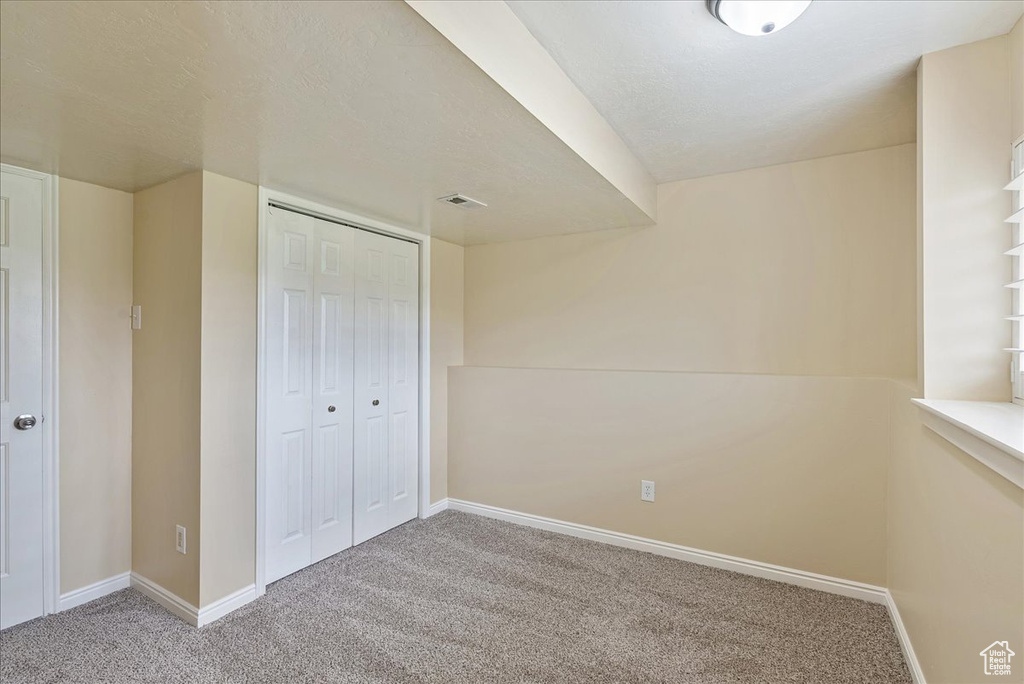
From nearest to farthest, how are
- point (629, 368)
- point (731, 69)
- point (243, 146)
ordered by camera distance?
point (731, 69)
point (243, 146)
point (629, 368)

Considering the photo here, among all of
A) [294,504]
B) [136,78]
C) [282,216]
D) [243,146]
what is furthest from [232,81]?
[294,504]

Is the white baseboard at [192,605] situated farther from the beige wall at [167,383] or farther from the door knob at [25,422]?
the door knob at [25,422]

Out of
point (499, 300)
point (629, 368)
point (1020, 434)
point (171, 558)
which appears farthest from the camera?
point (499, 300)

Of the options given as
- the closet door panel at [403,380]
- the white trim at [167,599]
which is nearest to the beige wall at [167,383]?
the white trim at [167,599]

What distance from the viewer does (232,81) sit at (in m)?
1.46

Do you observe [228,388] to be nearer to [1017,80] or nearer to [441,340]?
[441,340]

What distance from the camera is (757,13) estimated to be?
1474mm

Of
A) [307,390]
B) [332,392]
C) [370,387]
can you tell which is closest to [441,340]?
[370,387]

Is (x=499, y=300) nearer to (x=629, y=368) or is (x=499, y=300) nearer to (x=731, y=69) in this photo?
(x=629, y=368)

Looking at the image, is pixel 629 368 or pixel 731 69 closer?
pixel 731 69

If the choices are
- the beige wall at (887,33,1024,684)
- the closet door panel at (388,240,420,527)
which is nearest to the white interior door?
the closet door panel at (388,240,420,527)

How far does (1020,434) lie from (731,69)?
1.46 meters

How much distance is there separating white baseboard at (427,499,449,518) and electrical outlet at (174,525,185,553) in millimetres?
1639

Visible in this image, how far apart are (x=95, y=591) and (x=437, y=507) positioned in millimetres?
1982
